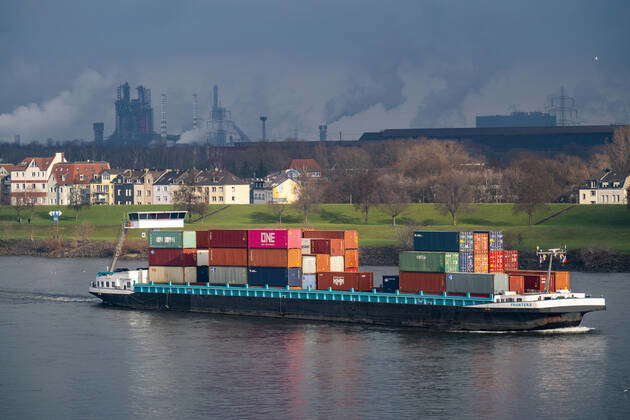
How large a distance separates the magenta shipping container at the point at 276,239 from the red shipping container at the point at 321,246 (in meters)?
1.73

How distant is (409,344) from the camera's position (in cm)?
5856

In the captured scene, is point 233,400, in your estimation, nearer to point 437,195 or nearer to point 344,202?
point 437,195

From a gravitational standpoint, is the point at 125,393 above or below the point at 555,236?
below

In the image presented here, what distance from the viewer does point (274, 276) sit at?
69.2 meters

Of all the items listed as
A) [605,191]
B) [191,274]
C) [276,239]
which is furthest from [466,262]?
[605,191]

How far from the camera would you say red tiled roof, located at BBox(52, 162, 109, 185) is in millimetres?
177625

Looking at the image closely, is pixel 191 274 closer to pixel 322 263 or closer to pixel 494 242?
pixel 322 263

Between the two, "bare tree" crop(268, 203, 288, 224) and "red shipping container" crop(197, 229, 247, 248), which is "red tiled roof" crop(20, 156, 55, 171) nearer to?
"bare tree" crop(268, 203, 288, 224)

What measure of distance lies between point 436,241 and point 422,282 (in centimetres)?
270

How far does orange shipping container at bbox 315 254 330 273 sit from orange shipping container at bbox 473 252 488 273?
37.1 ft

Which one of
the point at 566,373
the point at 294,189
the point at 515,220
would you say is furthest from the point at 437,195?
the point at 566,373

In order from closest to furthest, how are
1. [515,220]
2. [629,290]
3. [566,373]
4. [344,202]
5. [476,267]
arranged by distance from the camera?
[566,373]
[476,267]
[629,290]
[515,220]
[344,202]

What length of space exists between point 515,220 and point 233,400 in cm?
9139

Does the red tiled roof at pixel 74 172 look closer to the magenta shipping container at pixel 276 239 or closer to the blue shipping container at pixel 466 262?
the magenta shipping container at pixel 276 239
